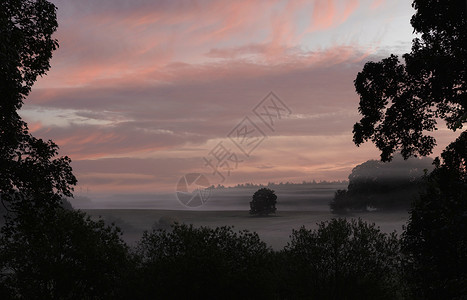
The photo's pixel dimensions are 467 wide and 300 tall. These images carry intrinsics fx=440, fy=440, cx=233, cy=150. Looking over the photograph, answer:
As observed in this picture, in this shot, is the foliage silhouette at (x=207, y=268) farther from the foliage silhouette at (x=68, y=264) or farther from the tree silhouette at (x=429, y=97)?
the tree silhouette at (x=429, y=97)

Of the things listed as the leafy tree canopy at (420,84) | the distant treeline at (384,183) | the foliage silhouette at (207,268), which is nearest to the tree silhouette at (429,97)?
the leafy tree canopy at (420,84)

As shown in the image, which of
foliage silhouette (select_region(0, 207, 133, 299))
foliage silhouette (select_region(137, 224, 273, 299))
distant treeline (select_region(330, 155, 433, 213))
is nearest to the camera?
foliage silhouette (select_region(0, 207, 133, 299))

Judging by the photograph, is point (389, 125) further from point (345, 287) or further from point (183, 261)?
point (345, 287)

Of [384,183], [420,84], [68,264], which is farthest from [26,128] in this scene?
[384,183]

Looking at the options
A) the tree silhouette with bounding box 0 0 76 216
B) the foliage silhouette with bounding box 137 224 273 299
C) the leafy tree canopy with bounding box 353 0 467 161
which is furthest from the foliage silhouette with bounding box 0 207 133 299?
the leafy tree canopy with bounding box 353 0 467 161

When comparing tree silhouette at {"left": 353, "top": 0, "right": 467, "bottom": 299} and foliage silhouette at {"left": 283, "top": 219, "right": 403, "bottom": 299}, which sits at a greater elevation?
tree silhouette at {"left": 353, "top": 0, "right": 467, "bottom": 299}

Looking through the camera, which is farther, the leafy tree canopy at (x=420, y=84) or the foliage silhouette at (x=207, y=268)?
the foliage silhouette at (x=207, y=268)

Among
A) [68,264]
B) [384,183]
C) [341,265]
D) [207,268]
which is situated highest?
[384,183]

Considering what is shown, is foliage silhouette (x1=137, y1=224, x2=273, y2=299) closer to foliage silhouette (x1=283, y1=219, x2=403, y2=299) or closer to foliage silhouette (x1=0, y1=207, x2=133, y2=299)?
foliage silhouette (x1=0, y1=207, x2=133, y2=299)

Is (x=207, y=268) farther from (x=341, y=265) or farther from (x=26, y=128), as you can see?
(x=26, y=128)

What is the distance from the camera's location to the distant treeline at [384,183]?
518ft

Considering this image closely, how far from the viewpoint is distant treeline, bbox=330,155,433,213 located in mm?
157750

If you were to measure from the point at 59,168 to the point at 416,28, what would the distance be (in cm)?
Result: 1824

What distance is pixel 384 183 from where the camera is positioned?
163 metres
